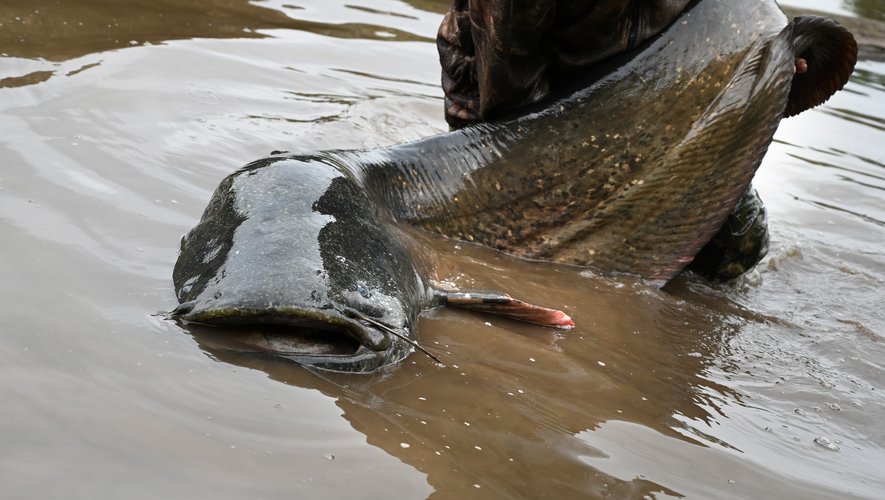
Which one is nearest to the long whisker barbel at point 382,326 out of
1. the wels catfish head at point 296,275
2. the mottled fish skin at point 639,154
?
the wels catfish head at point 296,275

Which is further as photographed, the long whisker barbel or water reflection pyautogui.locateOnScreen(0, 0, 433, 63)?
water reflection pyautogui.locateOnScreen(0, 0, 433, 63)

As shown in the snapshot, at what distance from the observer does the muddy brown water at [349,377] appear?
8.02 feet

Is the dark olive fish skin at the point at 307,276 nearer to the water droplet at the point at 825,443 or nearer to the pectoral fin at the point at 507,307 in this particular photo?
the pectoral fin at the point at 507,307

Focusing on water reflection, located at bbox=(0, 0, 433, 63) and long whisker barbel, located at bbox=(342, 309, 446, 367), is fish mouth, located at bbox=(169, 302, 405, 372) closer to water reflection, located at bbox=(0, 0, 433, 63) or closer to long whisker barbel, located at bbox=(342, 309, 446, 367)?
long whisker barbel, located at bbox=(342, 309, 446, 367)

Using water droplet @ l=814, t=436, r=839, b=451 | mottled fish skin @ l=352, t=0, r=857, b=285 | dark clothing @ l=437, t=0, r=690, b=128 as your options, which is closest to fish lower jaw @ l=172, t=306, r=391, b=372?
mottled fish skin @ l=352, t=0, r=857, b=285

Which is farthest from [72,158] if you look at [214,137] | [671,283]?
[671,283]

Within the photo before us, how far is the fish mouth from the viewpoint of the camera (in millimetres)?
2986

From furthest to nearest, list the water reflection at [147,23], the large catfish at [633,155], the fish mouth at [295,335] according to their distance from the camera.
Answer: the water reflection at [147,23] → the large catfish at [633,155] → the fish mouth at [295,335]

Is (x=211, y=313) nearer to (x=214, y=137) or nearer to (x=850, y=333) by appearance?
(x=214, y=137)

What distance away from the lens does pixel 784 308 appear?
4.44 metres

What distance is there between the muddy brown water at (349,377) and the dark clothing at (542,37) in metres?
0.79

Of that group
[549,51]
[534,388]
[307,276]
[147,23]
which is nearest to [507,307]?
[534,388]

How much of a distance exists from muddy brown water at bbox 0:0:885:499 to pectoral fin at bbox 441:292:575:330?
0.05 metres

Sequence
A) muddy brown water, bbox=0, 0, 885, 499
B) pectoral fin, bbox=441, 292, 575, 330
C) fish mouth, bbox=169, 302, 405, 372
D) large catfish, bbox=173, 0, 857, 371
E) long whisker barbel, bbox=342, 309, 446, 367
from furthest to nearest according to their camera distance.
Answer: large catfish, bbox=173, 0, 857, 371, pectoral fin, bbox=441, 292, 575, 330, long whisker barbel, bbox=342, 309, 446, 367, fish mouth, bbox=169, 302, 405, 372, muddy brown water, bbox=0, 0, 885, 499
